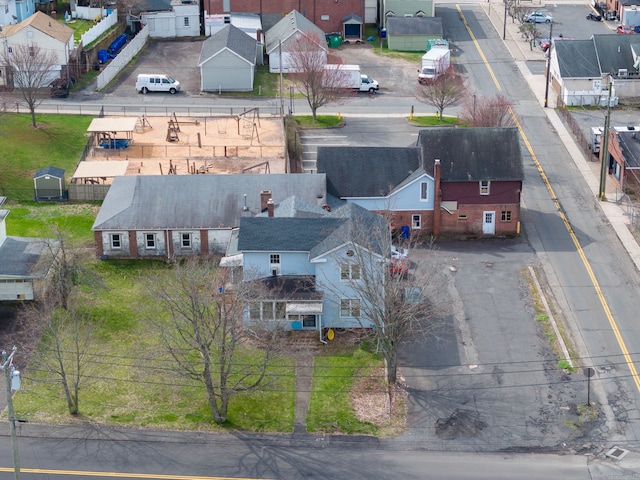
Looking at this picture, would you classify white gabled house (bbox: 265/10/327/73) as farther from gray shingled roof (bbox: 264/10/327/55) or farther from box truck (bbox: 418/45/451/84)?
box truck (bbox: 418/45/451/84)

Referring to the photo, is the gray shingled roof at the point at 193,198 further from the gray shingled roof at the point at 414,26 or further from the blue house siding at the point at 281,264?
the gray shingled roof at the point at 414,26

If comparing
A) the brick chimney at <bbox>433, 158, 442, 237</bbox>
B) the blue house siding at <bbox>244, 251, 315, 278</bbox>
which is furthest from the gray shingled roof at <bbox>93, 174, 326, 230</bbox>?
the blue house siding at <bbox>244, 251, 315, 278</bbox>

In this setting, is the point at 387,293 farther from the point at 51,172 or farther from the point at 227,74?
the point at 227,74

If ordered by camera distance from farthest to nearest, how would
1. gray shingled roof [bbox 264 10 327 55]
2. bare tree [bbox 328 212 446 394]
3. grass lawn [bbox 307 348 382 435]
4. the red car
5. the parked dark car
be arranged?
the parked dark car
gray shingled roof [bbox 264 10 327 55]
the red car
bare tree [bbox 328 212 446 394]
grass lawn [bbox 307 348 382 435]

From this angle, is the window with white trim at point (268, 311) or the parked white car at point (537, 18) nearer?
the window with white trim at point (268, 311)

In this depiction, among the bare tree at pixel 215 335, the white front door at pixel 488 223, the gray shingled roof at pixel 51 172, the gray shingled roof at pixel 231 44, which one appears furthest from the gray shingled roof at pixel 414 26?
the bare tree at pixel 215 335

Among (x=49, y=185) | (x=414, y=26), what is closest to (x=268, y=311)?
(x=49, y=185)
